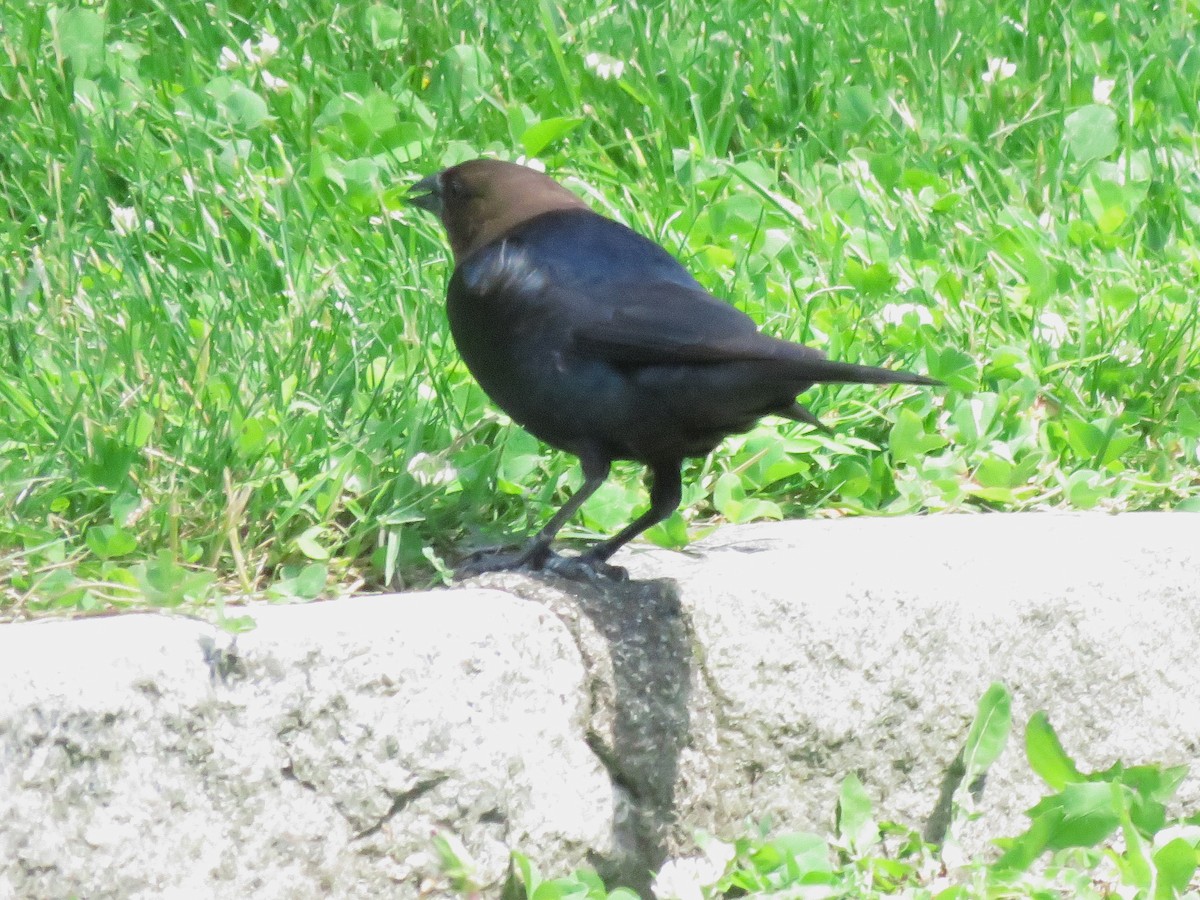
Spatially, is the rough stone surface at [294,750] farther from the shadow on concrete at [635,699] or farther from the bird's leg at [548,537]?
the bird's leg at [548,537]

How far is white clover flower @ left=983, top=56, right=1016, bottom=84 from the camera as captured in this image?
196 inches

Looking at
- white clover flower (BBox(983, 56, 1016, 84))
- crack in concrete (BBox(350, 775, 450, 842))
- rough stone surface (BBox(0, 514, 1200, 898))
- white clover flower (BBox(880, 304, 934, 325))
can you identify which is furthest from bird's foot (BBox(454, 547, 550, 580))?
white clover flower (BBox(983, 56, 1016, 84))

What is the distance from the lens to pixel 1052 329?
151 inches

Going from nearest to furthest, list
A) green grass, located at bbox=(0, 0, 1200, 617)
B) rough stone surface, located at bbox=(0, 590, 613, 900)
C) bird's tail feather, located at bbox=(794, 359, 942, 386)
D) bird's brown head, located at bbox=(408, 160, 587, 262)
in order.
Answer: rough stone surface, located at bbox=(0, 590, 613, 900) < bird's tail feather, located at bbox=(794, 359, 942, 386) < green grass, located at bbox=(0, 0, 1200, 617) < bird's brown head, located at bbox=(408, 160, 587, 262)

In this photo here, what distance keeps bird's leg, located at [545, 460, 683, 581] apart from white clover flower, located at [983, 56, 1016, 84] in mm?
2643

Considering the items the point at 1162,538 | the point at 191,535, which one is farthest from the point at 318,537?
the point at 1162,538

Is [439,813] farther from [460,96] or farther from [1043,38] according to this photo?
[1043,38]

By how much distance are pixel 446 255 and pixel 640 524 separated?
1.34 metres

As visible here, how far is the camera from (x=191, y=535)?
2.68m

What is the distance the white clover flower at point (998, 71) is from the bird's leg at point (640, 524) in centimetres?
264

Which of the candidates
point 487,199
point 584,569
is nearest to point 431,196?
point 487,199

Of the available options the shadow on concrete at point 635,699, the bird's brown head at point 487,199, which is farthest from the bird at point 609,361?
the bird's brown head at point 487,199

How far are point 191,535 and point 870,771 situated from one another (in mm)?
1160

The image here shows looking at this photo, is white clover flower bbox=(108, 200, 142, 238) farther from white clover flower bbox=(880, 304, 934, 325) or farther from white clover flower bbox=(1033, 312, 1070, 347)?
white clover flower bbox=(1033, 312, 1070, 347)
